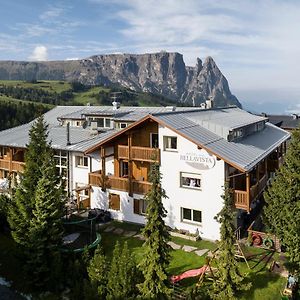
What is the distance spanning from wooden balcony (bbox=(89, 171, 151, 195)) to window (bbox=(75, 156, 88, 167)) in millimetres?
2963

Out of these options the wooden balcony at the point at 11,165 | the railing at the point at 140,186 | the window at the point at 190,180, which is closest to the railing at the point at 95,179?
the railing at the point at 140,186

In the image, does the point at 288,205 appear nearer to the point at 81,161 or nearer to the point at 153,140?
the point at 153,140

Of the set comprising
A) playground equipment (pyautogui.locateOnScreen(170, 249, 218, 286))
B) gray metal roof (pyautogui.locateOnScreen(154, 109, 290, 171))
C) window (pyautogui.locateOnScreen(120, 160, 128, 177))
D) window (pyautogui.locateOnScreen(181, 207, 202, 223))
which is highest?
gray metal roof (pyautogui.locateOnScreen(154, 109, 290, 171))

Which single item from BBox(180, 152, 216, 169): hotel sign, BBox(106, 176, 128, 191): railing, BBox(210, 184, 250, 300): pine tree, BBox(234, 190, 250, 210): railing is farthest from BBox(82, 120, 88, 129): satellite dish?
BBox(210, 184, 250, 300): pine tree

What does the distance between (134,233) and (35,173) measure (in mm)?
9634

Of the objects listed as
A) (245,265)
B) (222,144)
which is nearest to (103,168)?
(222,144)

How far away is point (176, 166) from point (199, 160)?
84.7 inches

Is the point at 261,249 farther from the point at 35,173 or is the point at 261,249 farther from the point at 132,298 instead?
the point at 35,173

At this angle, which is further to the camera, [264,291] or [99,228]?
[99,228]

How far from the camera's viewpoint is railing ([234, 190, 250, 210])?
27178 millimetres

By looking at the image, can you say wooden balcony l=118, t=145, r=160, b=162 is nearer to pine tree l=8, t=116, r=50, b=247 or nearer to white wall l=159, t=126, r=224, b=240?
white wall l=159, t=126, r=224, b=240

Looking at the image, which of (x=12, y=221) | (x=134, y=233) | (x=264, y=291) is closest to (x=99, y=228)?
(x=134, y=233)

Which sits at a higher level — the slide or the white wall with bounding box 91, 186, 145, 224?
the white wall with bounding box 91, 186, 145, 224

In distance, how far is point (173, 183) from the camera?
30.1m
